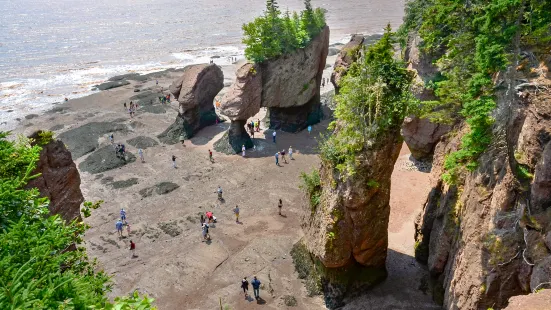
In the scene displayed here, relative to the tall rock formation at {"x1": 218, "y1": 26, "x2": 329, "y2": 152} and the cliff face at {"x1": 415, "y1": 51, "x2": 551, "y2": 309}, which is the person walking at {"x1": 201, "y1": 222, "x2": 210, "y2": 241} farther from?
the cliff face at {"x1": 415, "y1": 51, "x2": 551, "y2": 309}

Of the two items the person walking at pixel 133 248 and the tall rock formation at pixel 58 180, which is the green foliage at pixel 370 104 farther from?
the person walking at pixel 133 248

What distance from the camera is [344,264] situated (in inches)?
715

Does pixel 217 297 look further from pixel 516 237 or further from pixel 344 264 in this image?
pixel 516 237

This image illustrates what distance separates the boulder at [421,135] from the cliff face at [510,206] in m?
11.9

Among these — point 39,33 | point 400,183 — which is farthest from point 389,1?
point 400,183

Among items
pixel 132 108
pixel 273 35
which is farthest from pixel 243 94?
pixel 132 108

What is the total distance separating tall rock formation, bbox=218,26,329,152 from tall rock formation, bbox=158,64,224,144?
433 centimetres

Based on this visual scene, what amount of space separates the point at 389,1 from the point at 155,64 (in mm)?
86022

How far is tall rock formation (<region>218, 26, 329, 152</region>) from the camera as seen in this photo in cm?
3509

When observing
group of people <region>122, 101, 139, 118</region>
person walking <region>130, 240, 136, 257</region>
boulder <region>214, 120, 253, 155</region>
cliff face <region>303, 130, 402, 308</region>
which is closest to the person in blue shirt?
person walking <region>130, 240, 136, 257</region>

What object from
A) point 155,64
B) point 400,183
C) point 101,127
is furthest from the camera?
point 155,64

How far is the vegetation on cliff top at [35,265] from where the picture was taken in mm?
6699

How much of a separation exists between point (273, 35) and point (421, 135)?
16502 mm

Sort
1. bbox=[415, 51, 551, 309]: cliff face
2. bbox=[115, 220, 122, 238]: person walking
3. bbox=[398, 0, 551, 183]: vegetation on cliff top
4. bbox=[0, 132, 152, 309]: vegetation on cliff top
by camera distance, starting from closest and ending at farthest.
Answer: bbox=[0, 132, 152, 309]: vegetation on cliff top < bbox=[415, 51, 551, 309]: cliff face < bbox=[398, 0, 551, 183]: vegetation on cliff top < bbox=[115, 220, 122, 238]: person walking
